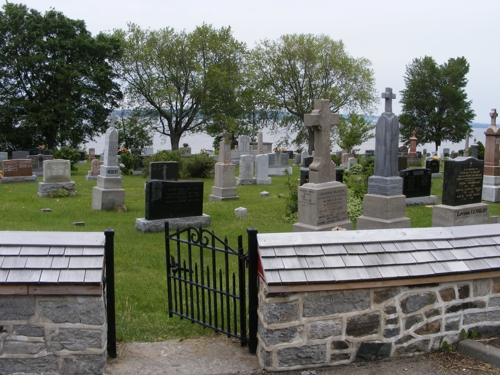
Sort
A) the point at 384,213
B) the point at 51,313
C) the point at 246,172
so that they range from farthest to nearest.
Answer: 1. the point at 246,172
2. the point at 384,213
3. the point at 51,313

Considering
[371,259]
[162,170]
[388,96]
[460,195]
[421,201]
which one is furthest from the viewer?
[421,201]

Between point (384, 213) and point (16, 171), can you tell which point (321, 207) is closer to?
point (384, 213)

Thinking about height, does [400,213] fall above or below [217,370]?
above

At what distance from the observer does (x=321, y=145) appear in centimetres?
1014

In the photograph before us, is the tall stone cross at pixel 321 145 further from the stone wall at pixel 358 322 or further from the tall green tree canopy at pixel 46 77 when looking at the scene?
the tall green tree canopy at pixel 46 77

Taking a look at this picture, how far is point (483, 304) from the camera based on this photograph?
4574mm

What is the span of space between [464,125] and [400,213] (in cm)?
4291

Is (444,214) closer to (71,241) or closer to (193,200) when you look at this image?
(193,200)

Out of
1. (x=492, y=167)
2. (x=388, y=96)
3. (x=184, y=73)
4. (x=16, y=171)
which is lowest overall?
(x=16, y=171)

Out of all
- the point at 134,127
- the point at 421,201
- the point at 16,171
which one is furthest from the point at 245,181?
the point at 134,127

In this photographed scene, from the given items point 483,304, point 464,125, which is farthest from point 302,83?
point 483,304

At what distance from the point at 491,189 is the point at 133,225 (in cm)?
1119

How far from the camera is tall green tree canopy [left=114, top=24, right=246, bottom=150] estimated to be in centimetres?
3922

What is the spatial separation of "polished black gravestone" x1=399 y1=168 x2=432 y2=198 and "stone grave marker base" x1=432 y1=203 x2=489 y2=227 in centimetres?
428
